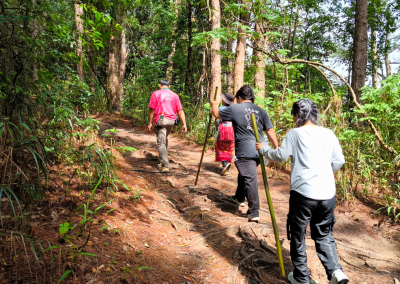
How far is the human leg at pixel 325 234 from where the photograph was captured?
271 centimetres

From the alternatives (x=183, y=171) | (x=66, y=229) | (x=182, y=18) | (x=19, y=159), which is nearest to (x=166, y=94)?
(x=183, y=171)

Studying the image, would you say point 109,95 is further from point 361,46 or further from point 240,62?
point 361,46

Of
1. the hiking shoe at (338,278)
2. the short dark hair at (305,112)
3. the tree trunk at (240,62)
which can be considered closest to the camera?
the hiking shoe at (338,278)

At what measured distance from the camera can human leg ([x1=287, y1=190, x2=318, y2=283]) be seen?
273 cm

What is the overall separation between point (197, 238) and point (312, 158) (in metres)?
2.00

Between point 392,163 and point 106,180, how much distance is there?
5.62 metres

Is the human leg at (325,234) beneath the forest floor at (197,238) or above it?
above

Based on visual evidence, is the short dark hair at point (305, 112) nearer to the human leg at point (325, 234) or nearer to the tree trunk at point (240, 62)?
the human leg at point (325, 234)

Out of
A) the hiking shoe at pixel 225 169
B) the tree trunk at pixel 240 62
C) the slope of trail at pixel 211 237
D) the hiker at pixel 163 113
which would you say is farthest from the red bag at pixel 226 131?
the tree trunk at pixel 240 62

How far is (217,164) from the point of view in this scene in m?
7.80

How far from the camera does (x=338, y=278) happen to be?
8.50ft

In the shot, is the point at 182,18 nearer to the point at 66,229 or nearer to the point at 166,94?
the point at 166,94

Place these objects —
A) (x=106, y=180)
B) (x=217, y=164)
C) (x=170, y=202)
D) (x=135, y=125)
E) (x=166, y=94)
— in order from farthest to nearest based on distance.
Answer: (x=135, y=125) < (x=217, y=164) < (x=166, y=94) < (x=170, y=202) < (x=106, y=180)

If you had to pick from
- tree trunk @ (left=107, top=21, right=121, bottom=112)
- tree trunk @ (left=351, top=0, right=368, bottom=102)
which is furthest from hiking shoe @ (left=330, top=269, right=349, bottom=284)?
tree trunk @ (left=107, top=21, right=121, bottom=112)
